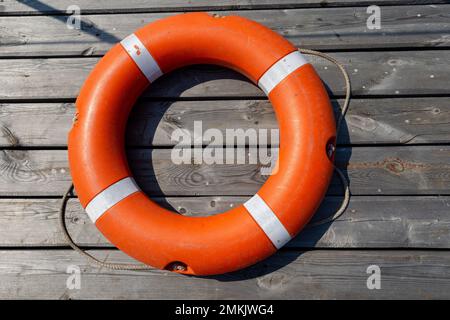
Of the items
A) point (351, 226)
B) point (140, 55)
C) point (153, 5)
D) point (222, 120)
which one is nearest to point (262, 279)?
point (351, 226)

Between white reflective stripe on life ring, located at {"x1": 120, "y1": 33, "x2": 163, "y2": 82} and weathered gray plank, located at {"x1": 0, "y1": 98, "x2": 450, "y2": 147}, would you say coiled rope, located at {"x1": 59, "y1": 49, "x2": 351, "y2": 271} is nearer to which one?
weathered gray plank, located at {"x1": 0, "y1": 98, "x2": 450, "y2": 147}

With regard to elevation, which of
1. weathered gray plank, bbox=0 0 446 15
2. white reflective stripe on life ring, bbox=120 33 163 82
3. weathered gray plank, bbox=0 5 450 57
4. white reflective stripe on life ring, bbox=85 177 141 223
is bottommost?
white reflective stripe on life ring, bbox=85 177 141 223

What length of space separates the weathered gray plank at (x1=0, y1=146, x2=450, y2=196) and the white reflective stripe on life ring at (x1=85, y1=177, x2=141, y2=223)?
13 cm

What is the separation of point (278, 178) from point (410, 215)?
1.72 ft

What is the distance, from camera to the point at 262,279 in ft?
4.09

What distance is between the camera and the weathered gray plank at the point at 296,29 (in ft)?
4.38

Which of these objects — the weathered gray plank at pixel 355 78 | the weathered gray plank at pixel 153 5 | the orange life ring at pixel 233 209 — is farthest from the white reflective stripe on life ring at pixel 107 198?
the weathered gray plank at pixel 153 5

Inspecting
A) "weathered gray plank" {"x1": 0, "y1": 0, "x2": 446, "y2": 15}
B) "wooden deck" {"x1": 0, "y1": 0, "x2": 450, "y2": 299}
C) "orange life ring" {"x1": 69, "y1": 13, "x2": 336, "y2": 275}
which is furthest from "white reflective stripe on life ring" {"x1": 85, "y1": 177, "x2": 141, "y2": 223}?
"weathered gray plank" {"x1": 0, "y1": 0, "x2": 446, "y2": 15}

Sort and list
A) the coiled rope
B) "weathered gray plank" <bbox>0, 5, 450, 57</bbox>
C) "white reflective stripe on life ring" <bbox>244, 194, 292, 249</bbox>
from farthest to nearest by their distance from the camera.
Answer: "weathered gray plank" <bbox>0, 5, 450, 57</bbox> < the coiled rope < "white reflective stripe on life ring" <bbox>244, 194, 292, 249</bbox>

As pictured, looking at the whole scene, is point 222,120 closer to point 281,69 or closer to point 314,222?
point 281,69

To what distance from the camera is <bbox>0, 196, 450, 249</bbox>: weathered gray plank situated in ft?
4.08

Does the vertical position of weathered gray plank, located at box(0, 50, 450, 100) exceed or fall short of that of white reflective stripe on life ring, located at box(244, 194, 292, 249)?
it exceeds it
